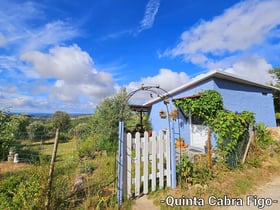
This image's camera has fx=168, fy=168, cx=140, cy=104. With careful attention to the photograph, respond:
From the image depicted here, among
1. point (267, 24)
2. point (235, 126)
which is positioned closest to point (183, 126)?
point (235, 126)

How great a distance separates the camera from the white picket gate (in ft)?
11.2

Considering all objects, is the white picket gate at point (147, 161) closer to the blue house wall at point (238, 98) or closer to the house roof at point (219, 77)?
the blue house wall at point (238, 98)

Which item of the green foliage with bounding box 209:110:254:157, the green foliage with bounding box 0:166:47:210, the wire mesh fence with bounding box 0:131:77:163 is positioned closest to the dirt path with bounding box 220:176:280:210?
the green foliage with bounding box 209:110:254:157

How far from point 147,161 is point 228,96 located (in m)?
6.94

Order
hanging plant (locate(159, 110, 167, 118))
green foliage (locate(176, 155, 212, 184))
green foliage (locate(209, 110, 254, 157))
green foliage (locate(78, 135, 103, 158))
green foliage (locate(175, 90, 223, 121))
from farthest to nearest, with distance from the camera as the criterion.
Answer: hanging plant (locate(159, 110, 167, 118))
green foliage (locate(175, 90, 223, 121))
green foliage (locate(78, 135, 103, 158))
green foliage (locate(209, 110, 254, 157))
green foliage (locate(176, 155, 212, 184))

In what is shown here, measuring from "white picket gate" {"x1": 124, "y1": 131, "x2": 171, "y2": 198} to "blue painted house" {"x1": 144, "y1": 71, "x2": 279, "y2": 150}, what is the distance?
3868 mm

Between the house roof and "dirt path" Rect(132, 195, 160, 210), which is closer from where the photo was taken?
"dirt path" Rect(132, 195, 160, 210)

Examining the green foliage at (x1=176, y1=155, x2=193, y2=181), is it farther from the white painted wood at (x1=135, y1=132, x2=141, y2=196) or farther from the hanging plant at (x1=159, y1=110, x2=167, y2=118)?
the hanging plant at (x1=159, y1=110, x2=167, y2=118)

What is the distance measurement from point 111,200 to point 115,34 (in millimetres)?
7032

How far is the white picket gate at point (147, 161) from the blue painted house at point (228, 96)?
387 cm

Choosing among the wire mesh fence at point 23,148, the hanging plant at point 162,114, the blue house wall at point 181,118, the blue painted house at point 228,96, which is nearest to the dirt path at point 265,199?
the blue house wall at point 181,118

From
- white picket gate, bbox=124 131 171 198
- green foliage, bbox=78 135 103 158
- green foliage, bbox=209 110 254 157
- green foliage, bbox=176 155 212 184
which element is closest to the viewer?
white picket gate, bbox=124 131 171 198

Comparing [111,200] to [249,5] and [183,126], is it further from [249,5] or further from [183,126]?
[249,5]

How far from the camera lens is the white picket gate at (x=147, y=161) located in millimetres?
3428
